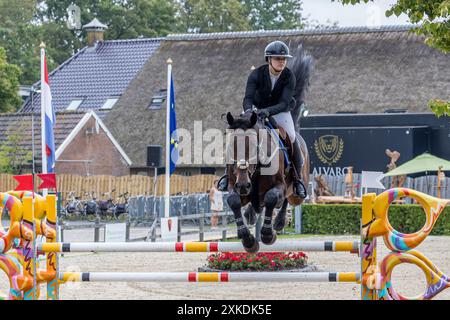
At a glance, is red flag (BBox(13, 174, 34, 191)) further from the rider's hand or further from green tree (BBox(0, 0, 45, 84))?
green tree (BBox(0, 0, 45, 84))

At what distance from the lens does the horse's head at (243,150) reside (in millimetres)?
11094

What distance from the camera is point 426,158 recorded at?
123ft

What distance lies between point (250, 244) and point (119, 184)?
3422cm

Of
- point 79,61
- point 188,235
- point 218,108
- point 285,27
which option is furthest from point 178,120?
point 285,27

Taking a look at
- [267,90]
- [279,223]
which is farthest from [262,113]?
[279,223]

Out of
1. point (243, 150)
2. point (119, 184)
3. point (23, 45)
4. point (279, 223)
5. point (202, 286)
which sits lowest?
point (202, 286)

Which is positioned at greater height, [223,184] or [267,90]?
[267,90]

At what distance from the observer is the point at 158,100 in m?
52.4

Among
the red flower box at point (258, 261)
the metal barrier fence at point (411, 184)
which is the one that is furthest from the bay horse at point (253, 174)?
the metal barrier fence at point (411, 184)

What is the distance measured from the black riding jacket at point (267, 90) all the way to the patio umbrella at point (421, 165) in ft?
81.7

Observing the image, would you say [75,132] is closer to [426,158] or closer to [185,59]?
[185,59]

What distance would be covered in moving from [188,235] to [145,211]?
5092 mm

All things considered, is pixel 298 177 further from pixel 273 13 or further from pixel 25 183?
pixel 273 13

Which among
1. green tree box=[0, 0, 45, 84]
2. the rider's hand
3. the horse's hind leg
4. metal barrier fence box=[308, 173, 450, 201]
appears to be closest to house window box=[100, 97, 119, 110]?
green tree box=[0, 0, 45, 84]
